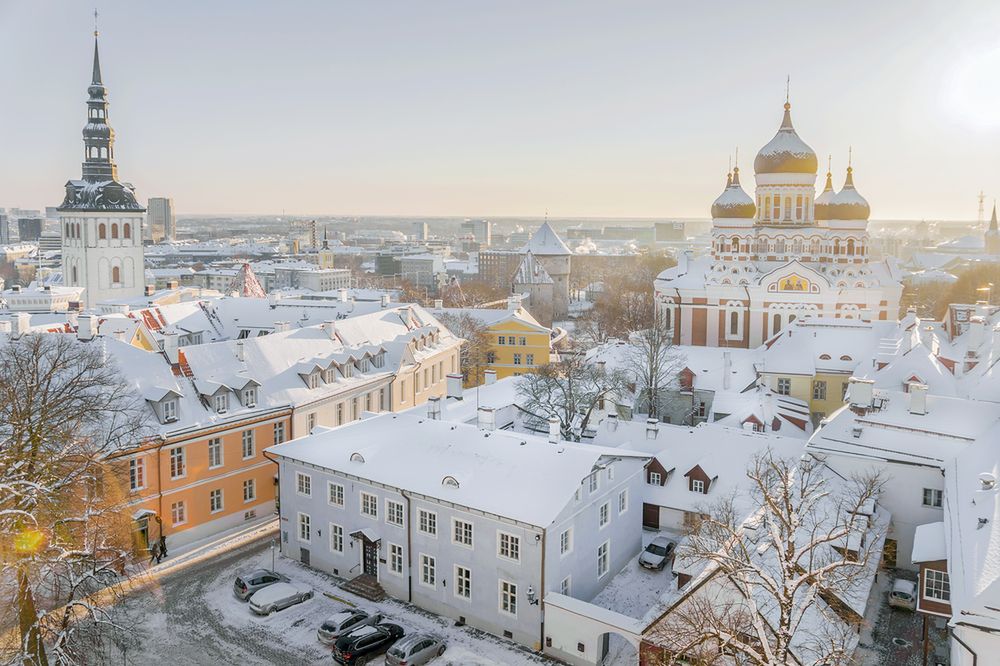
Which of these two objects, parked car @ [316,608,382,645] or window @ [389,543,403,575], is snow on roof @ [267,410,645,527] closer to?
window @ [389,543,403,575]

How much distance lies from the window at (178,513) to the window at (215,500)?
127 cm

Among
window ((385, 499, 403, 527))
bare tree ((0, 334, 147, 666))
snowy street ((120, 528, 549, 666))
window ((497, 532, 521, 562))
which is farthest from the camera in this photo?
window ((385, 499, 403, 527))

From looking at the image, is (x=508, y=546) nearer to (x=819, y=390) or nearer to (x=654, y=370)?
(x=654, y=370)

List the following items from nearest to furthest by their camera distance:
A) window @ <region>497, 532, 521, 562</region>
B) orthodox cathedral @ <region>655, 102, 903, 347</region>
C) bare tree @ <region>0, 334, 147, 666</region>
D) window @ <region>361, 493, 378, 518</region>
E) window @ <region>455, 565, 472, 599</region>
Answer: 1. bare tree @ <region>0, 334, 147, 666</region>
2. window @ <region>497, 532, 521, 562</region>
3. window @ <region>455, 565, 472, 599</region>
4. window @ <region>361, 493, 378, 518</region>
5. orthodox cathedral @ <region>655, 102, 903, 347</region>

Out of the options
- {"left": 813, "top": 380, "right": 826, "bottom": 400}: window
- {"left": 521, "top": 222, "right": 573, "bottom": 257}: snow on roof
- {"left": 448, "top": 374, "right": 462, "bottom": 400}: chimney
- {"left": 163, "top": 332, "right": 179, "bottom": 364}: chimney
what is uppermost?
{"left": 521, "top": 222, "right": 573, "bottom": 257}: snow on roof

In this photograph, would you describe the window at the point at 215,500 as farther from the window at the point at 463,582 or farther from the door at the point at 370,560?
the window at the point at 463,582

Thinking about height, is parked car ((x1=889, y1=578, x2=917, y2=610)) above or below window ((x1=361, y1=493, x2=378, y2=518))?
below

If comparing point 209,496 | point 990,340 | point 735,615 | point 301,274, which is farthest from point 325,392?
point 301,274

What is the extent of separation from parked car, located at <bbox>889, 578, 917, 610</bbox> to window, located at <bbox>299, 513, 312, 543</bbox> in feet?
69.0

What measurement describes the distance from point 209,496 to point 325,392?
8650mm

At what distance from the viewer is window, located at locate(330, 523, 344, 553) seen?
1219 inches

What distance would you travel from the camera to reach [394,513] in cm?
2919

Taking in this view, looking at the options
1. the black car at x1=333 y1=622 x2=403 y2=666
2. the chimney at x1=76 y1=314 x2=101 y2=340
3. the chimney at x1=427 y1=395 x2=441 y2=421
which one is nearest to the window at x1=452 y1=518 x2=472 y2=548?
the black car at x1=333 y1=622 x2=403 y2=666

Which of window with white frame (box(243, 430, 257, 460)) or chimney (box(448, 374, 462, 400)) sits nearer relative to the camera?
window with white frame (box(243, 430, 257, 460))
